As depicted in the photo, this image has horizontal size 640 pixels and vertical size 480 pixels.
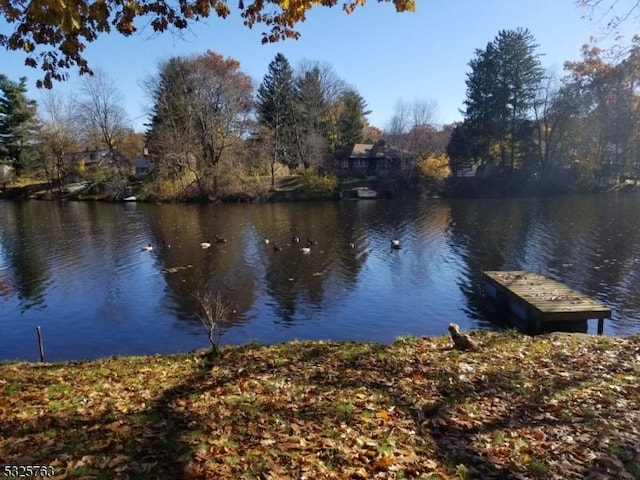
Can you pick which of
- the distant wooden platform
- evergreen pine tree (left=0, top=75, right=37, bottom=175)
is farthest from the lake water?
evergreen pine tree (left=0, top=75, right=37, bottom=175)

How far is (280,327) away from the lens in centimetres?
1653

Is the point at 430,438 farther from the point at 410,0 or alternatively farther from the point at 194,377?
the point at 410,0

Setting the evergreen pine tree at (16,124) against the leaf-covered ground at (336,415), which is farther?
the evergreen pine tree at (16,124)

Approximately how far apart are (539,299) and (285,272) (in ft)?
41.5

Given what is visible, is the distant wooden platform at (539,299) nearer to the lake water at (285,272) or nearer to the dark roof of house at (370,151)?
the lake water at (285,272)

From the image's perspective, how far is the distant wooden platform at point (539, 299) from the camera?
49.2 ft

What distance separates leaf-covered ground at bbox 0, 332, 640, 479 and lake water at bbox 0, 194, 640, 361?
6205mm

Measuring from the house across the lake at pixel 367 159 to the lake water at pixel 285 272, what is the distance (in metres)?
29.0

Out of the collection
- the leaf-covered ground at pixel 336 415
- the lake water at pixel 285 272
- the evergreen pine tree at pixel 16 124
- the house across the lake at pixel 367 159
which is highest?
the evergreen pine tree at pixel 16 124

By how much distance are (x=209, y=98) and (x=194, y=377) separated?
56.3 meters

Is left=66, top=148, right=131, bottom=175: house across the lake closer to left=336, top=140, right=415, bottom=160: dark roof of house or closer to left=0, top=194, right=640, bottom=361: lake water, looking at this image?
left=0, top=194, right=640, bottom=361: lake water

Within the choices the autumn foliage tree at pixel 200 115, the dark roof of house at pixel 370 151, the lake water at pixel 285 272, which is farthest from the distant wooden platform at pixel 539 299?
the dark roof of house at pixel 370 151

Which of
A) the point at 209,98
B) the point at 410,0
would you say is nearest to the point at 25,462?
the point at 410,0

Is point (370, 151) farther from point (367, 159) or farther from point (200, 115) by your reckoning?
point (200, 115)
